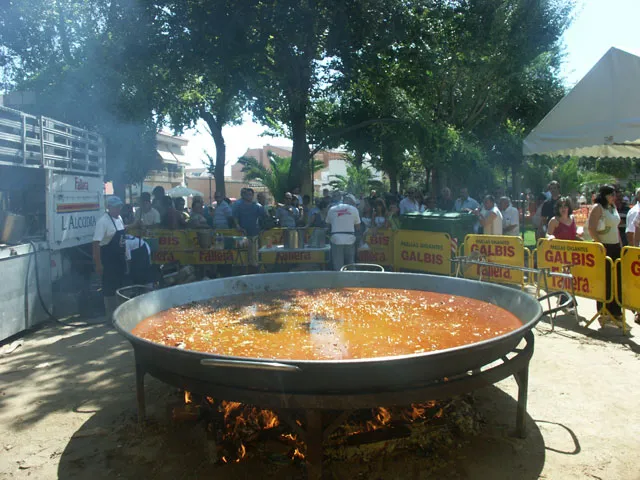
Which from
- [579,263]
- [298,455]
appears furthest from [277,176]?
[298,455]

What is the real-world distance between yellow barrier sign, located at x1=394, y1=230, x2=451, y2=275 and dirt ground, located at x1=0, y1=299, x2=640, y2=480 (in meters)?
4.38

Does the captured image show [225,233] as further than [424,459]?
Yes

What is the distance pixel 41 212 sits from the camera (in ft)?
26.6

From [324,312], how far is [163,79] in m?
12.1

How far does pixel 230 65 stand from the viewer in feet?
46.0

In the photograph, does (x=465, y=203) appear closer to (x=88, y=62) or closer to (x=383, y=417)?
(x=383, y=417)

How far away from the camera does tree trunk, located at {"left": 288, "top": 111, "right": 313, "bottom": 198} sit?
54.3ft

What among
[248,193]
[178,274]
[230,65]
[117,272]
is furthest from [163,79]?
[117,272]

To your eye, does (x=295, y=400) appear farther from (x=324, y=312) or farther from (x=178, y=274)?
(x=178, y=274)

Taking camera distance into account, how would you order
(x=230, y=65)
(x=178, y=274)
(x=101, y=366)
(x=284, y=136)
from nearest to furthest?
(x=101, y=366), (x=178, y=274), (x=230, y=65), (x=284, y=136)

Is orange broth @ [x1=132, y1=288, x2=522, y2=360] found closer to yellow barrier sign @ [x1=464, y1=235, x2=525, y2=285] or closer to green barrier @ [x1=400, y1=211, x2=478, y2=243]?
yellow barrier sign @ [x1=464, y1=235, x2=525, y2=285]

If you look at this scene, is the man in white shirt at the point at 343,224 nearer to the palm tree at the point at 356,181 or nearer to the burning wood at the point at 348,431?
the burning wood at the point at 348,431

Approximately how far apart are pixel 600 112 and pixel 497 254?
9.67 feet

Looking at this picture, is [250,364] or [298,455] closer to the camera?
[250,364]
